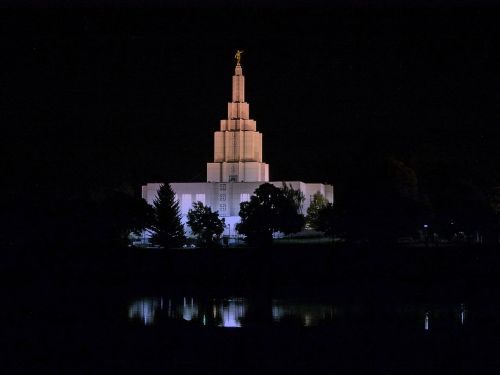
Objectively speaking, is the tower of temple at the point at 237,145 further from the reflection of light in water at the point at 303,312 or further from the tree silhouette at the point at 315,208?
the reflection of light in water at the point at 303,312

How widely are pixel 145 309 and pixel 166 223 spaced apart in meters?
31.9

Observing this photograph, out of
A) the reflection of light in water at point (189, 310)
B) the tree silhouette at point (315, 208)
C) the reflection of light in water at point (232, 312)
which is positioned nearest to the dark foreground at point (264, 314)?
the reflection of light in water at point (232, 312)

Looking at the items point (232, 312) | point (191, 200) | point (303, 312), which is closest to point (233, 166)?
point (191, 200)

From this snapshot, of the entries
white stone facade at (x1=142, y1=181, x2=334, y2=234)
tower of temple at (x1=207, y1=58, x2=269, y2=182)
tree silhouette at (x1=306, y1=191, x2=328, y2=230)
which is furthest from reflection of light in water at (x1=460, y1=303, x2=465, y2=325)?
tower of temple at (x1=207, y1=58, x2=269, y2=182)

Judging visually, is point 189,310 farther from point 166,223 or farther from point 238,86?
point 238,86

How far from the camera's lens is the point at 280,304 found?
37.8m

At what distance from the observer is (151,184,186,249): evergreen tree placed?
66419 mm

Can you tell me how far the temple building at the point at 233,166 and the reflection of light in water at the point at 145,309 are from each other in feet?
128

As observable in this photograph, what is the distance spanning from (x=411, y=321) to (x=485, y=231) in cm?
3316

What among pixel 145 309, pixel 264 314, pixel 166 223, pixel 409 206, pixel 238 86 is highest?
pixel 238 86

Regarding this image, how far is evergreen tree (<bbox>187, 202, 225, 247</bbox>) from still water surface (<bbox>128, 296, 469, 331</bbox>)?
1160 inches

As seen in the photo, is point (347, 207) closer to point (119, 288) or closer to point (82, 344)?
point (119, 288)

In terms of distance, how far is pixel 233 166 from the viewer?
80938mm

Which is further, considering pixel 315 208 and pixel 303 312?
pixel 315 208
